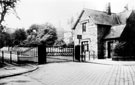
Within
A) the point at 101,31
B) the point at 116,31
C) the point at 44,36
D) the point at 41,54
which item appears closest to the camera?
the point at 41,54

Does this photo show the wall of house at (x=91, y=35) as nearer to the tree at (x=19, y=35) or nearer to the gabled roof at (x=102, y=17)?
the gabled roof at (x=102, y=17)

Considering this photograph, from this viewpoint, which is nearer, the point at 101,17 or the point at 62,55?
the point at 62,55

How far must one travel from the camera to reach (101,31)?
24.5 metres

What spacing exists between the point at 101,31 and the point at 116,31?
2.25m

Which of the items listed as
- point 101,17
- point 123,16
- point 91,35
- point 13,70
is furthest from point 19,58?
point 123,16

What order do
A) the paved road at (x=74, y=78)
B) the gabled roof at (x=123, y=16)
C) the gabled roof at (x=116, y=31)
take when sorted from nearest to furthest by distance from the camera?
the paved road at (x=74, y=78) → the gabled roof at (x=116, y=31) → the gabled roof at (x=123, y=16)

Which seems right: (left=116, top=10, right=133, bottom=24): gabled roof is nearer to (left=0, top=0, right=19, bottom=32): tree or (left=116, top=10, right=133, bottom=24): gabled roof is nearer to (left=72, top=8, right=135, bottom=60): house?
(left=72, top=8, right=135, bottom=60): house

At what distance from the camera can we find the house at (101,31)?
2306 centimetres

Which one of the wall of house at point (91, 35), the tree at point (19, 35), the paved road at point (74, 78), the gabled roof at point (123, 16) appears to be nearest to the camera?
the paved road at point (74, 78)

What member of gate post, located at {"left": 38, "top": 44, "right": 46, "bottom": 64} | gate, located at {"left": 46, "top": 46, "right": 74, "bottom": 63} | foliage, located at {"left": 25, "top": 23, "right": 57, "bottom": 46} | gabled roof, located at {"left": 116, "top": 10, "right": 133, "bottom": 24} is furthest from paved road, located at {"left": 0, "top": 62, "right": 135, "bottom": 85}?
foliage, located at {"left": 25, "top": 23, "right": 57, "bottom": 46}

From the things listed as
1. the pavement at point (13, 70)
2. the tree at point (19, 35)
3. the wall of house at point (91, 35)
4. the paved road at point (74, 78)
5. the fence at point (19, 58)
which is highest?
the tree at point (19, 35)

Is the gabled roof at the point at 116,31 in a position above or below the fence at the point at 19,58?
above

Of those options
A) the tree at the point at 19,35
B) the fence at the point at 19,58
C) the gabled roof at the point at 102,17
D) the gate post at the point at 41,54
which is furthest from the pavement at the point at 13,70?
the tree at the point at 19,35

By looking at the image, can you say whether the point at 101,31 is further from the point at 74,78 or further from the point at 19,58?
the point at 74,78
